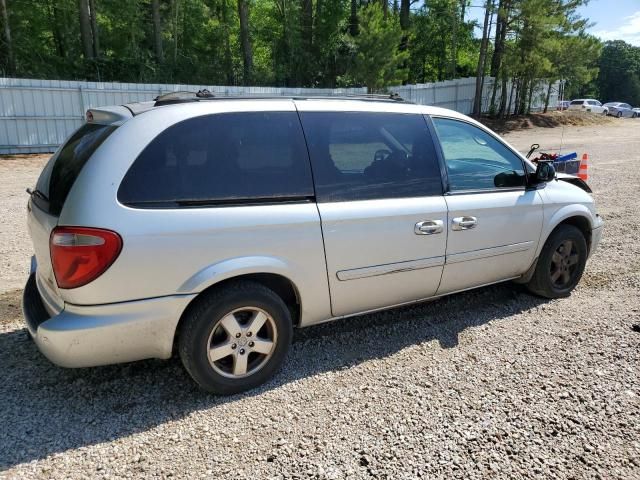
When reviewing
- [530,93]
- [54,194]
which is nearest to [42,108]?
[54,194]

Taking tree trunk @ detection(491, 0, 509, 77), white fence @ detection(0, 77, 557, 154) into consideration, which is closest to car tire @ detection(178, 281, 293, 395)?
white fence @ detection(0, 77, 557, 154)

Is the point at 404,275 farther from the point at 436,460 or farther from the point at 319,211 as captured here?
the point at 436,460

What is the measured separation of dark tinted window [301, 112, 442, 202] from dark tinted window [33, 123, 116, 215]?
4.23 feet

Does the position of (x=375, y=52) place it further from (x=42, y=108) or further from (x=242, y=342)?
(x=242, y=342)

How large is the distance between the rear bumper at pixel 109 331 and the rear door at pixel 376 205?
1.07 meters

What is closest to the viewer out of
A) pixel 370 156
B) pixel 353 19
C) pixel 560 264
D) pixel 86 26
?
pixel 370 156

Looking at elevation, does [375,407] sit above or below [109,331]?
below

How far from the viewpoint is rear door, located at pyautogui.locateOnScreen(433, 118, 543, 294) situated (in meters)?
3.92

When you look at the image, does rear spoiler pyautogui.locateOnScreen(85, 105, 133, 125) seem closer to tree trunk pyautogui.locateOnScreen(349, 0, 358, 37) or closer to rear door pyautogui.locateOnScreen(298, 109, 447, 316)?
rear door pyautogui.locateOnScreen(298, 109, 447, 316)

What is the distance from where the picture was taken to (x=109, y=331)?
9.07ft

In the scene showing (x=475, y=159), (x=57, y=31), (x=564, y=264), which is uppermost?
(x=57, y=31)

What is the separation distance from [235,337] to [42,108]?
16370 mm

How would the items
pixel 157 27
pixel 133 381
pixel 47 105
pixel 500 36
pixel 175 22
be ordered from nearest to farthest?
pixel 133 381 → pixel 47 105 → pixel 157 27 → pixel 175 22 → pixel 500 36

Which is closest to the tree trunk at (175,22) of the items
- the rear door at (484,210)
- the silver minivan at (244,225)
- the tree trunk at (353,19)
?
the tree trunk at (353,19)
